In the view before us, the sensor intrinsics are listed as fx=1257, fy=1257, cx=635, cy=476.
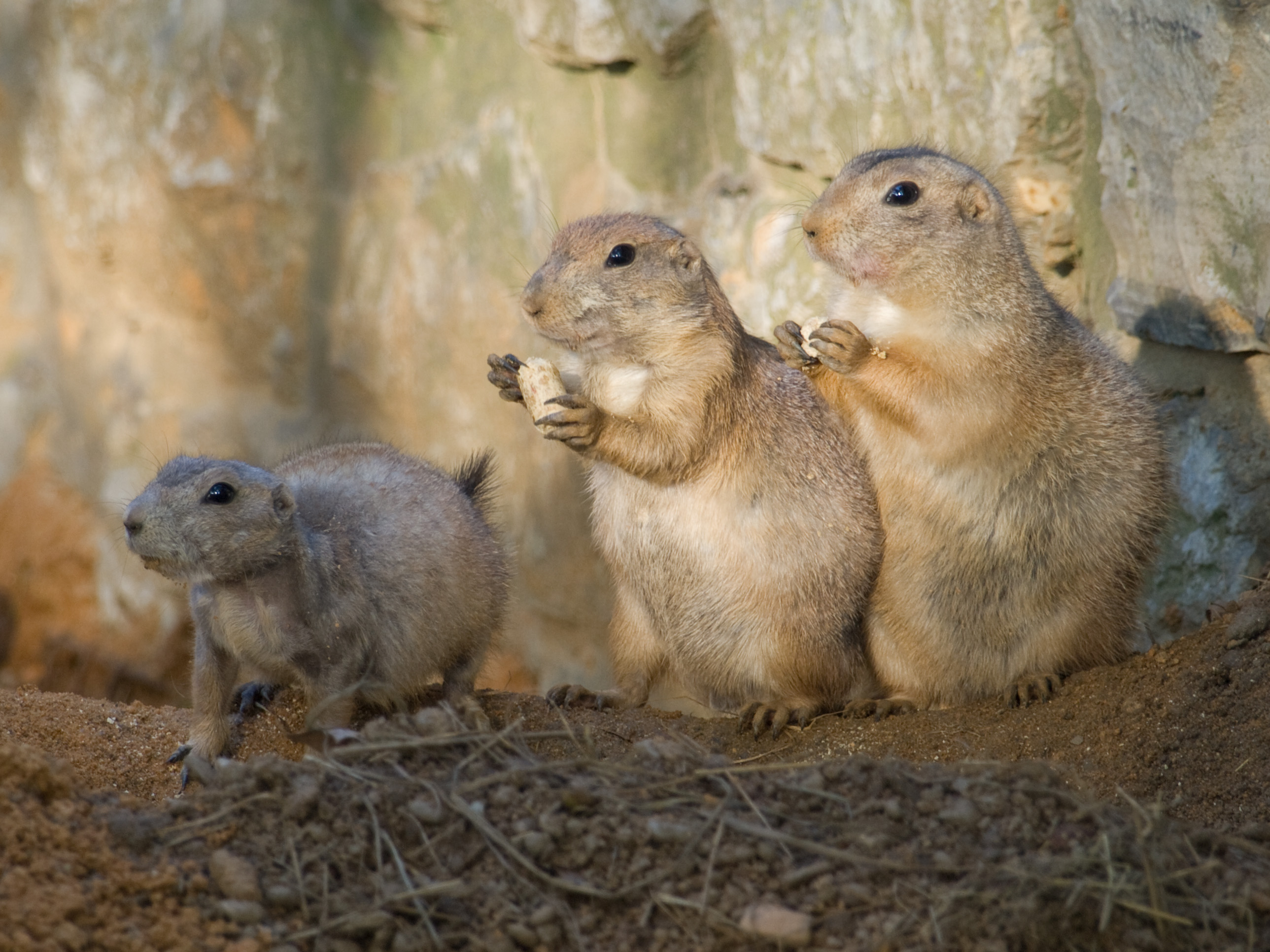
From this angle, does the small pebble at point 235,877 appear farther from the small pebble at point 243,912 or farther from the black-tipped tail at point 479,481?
the black-tipped tail at point 479,481

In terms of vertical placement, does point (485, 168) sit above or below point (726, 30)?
below

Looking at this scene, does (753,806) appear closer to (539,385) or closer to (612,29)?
(539,385)

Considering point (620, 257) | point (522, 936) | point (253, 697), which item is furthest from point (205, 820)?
point (620, 257)

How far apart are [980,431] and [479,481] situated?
2.03 metres

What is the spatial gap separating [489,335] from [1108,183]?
3.37 metres

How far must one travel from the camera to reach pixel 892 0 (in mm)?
5309

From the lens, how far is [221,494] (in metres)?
3.90

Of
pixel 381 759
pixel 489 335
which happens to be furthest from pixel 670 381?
pixel 489 335

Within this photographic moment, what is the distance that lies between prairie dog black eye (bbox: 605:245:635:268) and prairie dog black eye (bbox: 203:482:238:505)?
4.92 feet

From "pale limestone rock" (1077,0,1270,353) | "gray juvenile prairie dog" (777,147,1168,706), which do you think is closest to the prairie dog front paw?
"gray juvenile prairie dog" (777,147,1168,706)

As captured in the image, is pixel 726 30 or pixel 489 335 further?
pixel 489 335

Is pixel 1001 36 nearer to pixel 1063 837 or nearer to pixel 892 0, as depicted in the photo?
pixel 892 0

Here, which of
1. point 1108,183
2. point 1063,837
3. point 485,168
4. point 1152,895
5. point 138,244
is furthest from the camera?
point 138,244

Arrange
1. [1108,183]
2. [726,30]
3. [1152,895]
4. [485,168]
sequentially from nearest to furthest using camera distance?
1. [1152,895]
2. [1108,183]
3. [726,30]
4. [485,168]
